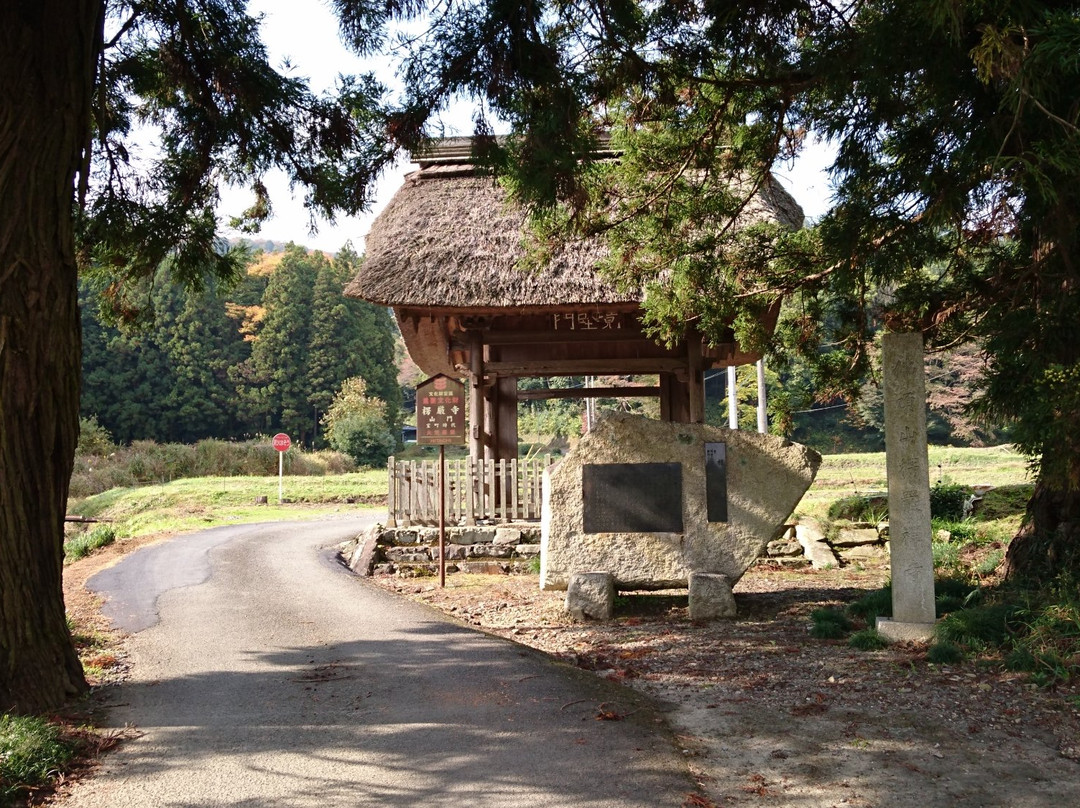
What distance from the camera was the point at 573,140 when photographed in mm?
6082

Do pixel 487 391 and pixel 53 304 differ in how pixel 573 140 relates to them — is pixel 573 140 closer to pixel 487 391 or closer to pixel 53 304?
pixel 53 304

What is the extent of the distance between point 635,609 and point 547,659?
7.62 ft

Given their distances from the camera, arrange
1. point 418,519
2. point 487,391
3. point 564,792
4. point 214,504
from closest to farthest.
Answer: point 564,792 < point 418,519 < point 487,391 < point 214,504

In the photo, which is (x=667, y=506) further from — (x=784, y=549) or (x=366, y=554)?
(x=366, y=554)

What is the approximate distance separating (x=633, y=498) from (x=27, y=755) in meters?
5.19

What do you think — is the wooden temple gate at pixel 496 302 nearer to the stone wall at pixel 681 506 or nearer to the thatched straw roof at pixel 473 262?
the thatched straw roof at pixel 473 262

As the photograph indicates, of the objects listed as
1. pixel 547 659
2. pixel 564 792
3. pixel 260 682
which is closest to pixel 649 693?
pixel 547 659

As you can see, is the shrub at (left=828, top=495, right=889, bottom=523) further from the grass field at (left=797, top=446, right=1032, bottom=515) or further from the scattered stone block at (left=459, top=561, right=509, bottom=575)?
the scattered stone block at (left=459, top=561, right=509, bottom=575)

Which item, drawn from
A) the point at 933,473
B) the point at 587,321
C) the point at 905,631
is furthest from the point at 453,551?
the point at 933,473

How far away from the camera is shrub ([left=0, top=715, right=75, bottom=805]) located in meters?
3.80

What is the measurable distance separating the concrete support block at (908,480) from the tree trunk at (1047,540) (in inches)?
33.9

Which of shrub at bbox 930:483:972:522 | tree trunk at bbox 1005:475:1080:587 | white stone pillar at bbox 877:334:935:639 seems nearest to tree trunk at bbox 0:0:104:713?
white stone pillar at bbox 877:334:935:639

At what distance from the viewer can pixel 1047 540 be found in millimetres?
6812

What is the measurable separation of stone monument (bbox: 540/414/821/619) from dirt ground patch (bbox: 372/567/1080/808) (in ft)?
1.24
